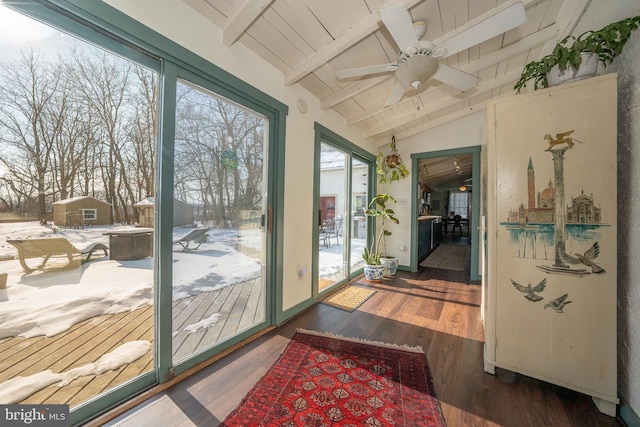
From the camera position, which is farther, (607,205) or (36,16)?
(607,205)

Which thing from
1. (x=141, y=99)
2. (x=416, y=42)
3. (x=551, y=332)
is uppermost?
(x=416, y=42)

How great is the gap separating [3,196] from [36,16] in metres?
0.85

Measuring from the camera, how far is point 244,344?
2.02 metres

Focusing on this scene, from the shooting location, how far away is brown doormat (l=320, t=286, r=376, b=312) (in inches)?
113

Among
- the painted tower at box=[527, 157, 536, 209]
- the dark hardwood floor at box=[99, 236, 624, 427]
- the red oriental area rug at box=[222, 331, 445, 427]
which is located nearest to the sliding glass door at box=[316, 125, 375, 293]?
the dark hardwood floor at box=[99, 236, 624, 427]

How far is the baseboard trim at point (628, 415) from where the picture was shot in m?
1.23

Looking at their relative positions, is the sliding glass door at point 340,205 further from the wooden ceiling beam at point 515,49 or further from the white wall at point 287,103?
the wooden ceiling beam at point 515,49

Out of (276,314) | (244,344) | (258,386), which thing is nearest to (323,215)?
(276,314)

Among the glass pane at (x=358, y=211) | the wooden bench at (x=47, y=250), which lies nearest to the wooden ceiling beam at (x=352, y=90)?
the glass pane at (x=358, y=211)

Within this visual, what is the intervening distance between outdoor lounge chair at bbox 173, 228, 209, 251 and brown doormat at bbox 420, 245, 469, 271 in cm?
436

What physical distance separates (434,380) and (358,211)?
110 inches

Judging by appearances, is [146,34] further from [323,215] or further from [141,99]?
[323,215]

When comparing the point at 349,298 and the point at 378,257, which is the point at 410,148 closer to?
the point at 378,257

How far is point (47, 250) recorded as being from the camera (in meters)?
1.19
